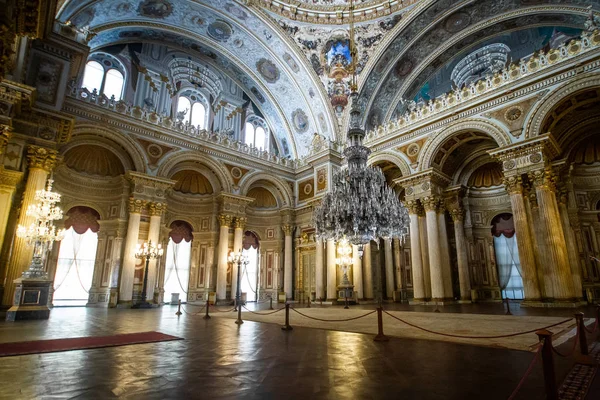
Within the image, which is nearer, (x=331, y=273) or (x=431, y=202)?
(x=431, y=202)

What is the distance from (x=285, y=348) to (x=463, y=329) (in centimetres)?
345

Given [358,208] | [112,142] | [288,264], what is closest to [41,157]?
[112,142]

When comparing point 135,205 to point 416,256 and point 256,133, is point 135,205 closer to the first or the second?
point 256,133

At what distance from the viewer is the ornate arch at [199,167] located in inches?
568

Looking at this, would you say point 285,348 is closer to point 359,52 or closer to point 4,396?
point 4,396

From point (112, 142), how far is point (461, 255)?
51.2 ft

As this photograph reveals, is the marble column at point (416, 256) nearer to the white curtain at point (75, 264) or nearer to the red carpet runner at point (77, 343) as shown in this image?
the red carpet runner at point (77, 343)

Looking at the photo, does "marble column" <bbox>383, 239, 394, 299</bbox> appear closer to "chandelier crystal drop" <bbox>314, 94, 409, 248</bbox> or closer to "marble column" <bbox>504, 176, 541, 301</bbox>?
"marble column" <bbox>504, 176, 541, 301</bbox>

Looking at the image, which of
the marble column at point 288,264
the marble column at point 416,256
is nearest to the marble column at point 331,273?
the marble column at point 288,264

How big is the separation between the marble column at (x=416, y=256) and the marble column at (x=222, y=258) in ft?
27.3

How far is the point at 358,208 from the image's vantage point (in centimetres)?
962

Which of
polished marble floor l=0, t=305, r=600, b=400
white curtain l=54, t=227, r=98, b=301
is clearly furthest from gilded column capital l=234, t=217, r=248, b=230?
polished marble floor l=0, t=305, r=600, b=400

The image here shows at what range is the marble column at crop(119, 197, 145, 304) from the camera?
41.5ft

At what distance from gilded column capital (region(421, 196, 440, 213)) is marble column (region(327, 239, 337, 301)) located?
4.39m
